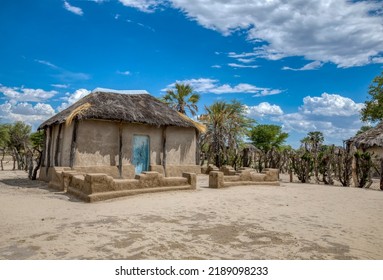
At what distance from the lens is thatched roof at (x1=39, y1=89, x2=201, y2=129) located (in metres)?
11.9

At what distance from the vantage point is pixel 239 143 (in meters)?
23.5

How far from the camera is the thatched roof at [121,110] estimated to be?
39.0 feet

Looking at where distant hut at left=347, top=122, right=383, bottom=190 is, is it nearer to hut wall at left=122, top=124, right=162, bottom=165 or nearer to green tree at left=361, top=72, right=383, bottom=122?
green tree at left=361, top=72, right=383, bottom=122

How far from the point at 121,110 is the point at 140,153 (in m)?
2.15

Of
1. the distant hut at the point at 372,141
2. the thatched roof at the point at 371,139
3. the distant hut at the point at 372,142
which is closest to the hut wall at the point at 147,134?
the distant hut at the point at 372,142

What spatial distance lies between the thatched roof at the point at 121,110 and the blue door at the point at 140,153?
0.97 metres

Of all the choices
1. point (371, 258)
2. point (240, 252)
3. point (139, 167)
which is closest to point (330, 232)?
point (371, 258)

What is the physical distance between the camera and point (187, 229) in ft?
16.7

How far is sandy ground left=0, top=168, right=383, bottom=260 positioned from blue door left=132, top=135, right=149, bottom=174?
204 inches

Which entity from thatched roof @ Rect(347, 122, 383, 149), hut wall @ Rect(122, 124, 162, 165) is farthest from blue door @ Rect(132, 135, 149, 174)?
thatched roof @ Rect(347, 122, 383, 149)

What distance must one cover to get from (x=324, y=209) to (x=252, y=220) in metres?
2.52

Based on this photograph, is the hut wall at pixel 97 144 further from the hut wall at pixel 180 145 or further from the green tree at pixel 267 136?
the green tree at pixel 267 136

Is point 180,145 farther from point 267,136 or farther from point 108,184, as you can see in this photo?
point 267,136

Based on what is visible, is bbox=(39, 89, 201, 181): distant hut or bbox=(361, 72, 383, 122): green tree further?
bbox=(361, 72, 383, 122): green tree
